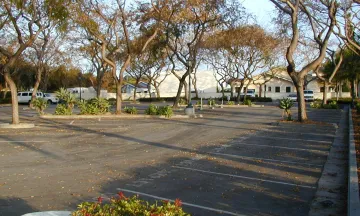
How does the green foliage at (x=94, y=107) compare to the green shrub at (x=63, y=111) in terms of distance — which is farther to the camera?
the green foliage at (x=94, y=107)

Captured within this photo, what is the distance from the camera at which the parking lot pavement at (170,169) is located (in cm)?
724

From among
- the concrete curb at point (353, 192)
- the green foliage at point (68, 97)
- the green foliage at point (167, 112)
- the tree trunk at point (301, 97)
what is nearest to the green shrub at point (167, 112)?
the green foliage at point (167, 112)

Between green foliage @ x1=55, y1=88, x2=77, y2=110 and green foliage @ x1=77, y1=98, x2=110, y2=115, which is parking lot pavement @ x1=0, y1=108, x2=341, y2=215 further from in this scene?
green foliage @ x1=55, y1=88, x2=77, y2=110

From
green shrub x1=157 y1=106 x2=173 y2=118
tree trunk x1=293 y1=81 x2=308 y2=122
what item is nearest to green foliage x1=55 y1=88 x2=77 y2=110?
green shrub x1=157 y1=106 x2=173 y2=118

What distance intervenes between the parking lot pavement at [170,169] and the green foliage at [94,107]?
9029mm

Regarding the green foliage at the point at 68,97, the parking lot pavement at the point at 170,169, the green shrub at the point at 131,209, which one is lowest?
the parking lot pavement at the point at 170,169

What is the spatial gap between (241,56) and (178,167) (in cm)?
3655

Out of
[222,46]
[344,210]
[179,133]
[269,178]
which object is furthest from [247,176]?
[222,46]

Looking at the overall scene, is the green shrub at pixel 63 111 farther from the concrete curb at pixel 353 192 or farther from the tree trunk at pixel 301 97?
the concrete curb at pixel 353 192

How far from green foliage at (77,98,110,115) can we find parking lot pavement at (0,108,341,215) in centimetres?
903

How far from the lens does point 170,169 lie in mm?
10039

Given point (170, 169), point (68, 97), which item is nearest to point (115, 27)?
point (68, 97)

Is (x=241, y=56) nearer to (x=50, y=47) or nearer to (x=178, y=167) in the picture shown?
(x=50, y=47)

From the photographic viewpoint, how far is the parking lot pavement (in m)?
7.24
